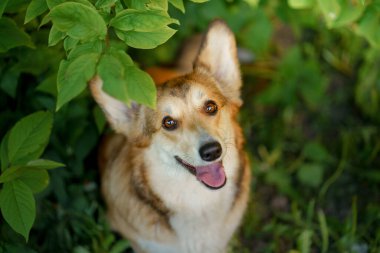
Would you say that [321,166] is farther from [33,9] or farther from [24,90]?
[33,9]

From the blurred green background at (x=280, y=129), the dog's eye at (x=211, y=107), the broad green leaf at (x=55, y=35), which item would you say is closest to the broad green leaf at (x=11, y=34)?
the blurred green background at (x=280, y=129)

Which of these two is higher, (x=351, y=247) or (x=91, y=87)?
(x=91, y=87)

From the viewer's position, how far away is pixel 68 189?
3.22 m

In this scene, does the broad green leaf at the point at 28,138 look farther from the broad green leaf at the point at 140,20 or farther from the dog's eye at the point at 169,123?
the broad green leaf at the point at 140,20

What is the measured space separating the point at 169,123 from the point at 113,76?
2.81ft

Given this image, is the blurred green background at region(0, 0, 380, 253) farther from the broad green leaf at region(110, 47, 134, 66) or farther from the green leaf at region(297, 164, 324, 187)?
the broad green leaf at region(110, 47, 134, 66)

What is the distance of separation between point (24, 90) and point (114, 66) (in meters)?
1.56

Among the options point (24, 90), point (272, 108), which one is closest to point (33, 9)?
point (24, 90)

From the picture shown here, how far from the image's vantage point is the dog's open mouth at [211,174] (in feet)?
8.21

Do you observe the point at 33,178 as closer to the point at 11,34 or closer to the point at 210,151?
the point at 11,34

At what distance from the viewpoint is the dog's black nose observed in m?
2.32

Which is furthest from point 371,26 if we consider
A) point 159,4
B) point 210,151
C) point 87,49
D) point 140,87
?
point 87,49

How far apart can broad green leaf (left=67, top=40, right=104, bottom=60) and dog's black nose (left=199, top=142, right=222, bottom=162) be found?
2.59 feet

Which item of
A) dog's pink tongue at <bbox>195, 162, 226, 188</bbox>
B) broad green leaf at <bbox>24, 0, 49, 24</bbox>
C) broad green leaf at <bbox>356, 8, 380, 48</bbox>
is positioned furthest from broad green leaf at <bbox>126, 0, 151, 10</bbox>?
broad green leaf at <bbox>356, 8, 380, 48</bbox>
